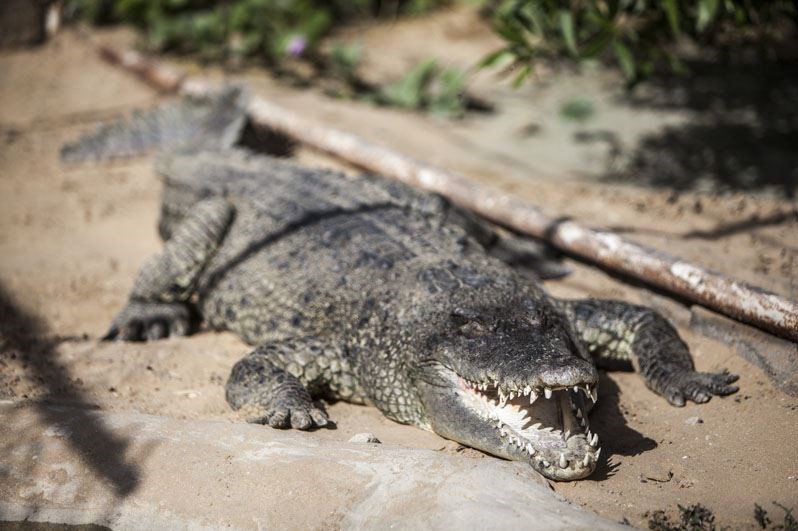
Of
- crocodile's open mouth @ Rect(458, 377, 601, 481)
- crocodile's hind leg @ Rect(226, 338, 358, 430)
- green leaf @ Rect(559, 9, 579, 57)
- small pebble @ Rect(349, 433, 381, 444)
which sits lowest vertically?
crocodile's hind leg @ Rect(226, 338, 358, 430)

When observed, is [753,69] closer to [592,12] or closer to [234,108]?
[592,12]

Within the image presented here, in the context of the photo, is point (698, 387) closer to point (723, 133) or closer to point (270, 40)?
point (723, 133)

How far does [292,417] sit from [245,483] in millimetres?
556

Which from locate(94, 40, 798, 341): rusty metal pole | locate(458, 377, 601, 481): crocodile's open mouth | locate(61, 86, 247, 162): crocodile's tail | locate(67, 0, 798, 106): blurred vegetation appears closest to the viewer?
locate(458, 377, 601, 481): crocodile's open mouth

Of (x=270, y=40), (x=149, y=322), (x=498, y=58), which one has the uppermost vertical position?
(x=498, y=58)

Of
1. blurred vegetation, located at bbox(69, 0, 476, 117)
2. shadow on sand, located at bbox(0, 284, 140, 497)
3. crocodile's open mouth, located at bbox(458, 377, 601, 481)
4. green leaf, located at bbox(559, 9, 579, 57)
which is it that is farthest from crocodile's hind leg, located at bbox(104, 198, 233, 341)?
blurred vegetation, located at bbox(69, 0, 476, 117)

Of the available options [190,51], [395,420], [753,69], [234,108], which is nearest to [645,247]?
[395,420]

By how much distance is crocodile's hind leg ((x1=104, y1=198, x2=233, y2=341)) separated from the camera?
4746 millimetres

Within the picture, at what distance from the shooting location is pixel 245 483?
3113mm

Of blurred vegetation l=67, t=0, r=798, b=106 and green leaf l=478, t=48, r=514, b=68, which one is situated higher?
green leaf l=478, t=48, r=514, b=68

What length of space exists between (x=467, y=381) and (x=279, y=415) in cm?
90

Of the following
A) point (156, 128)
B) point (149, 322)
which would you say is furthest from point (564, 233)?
point (156, 128)

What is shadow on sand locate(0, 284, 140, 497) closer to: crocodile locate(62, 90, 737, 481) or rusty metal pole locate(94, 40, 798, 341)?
crocodile locate(62, 90, 737, 481)

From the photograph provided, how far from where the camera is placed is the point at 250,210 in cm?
516
